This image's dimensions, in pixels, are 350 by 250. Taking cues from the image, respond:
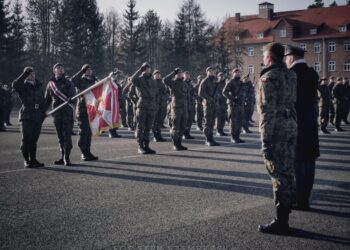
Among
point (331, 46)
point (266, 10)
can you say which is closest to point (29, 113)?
point (331, 46)

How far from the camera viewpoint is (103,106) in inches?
→ 378

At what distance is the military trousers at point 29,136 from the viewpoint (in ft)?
31.9

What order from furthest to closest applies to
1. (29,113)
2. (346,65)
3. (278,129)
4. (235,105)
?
1. (346,65)
2. (235,105)
3. (29,113)
4. (278,129)

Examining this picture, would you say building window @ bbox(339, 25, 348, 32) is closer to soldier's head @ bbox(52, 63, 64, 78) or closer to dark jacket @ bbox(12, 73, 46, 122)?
soldier's head @ bbox(52, 63, 64, 78)

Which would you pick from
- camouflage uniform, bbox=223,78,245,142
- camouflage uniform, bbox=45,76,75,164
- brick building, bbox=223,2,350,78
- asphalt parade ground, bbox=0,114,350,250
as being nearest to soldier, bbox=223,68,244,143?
camouflage uniform, bbox=223,78,245,142

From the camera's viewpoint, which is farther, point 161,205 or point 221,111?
point 221,111

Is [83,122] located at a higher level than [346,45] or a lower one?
lower

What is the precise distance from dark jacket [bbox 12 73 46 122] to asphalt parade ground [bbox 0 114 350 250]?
4.16ft

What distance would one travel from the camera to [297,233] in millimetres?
4949

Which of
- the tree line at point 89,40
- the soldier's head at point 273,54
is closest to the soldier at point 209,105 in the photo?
the soldier's head at point 273,54

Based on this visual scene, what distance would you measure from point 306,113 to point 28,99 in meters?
6.65

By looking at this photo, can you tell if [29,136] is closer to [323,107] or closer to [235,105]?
[235,105]

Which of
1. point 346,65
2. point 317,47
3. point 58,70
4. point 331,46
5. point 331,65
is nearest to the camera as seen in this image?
point 58,70

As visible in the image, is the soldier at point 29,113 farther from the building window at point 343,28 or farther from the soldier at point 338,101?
the building window at point 343,28
